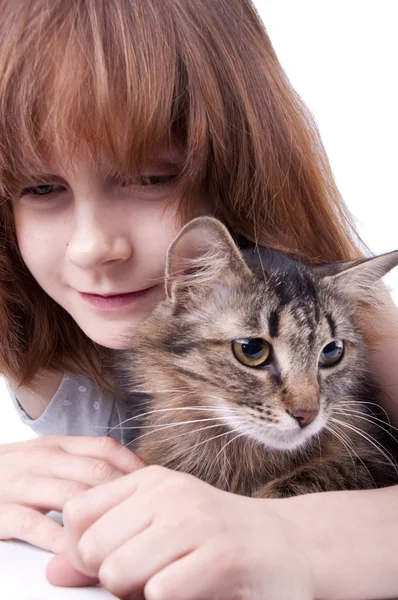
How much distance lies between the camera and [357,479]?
1229 millimetres

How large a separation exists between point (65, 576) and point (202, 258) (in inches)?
20.0

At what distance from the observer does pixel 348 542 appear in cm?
107

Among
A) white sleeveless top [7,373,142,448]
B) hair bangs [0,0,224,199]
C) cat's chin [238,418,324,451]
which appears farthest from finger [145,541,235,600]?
white sleeveless top [7,373,142,448]

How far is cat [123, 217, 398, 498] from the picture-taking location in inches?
44.9

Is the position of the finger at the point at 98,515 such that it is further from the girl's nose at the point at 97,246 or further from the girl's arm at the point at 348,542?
the girl's nose at the point at 97,246

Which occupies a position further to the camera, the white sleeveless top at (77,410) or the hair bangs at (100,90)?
the white sleeveless top at (77,410)

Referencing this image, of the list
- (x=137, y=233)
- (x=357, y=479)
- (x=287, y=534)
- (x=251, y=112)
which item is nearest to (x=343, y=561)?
(x=287, y=534)

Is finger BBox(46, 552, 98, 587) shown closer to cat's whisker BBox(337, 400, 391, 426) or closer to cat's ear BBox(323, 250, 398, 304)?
cat's whisker BBox(337, 400, 391, 426)

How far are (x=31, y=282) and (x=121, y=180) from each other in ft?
1.60

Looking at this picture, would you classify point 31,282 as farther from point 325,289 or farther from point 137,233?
point 325,289

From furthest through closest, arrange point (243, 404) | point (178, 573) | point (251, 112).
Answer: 1. point (251, 112)
2. point (243, 404)
3. point (178, 573)

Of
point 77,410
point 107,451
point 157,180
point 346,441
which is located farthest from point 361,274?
point 77,410

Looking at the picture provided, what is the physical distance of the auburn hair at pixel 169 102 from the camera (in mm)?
1237

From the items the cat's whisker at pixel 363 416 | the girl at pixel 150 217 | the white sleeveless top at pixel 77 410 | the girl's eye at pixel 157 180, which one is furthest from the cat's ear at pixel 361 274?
the white sleeveless top at pixel 77 410
